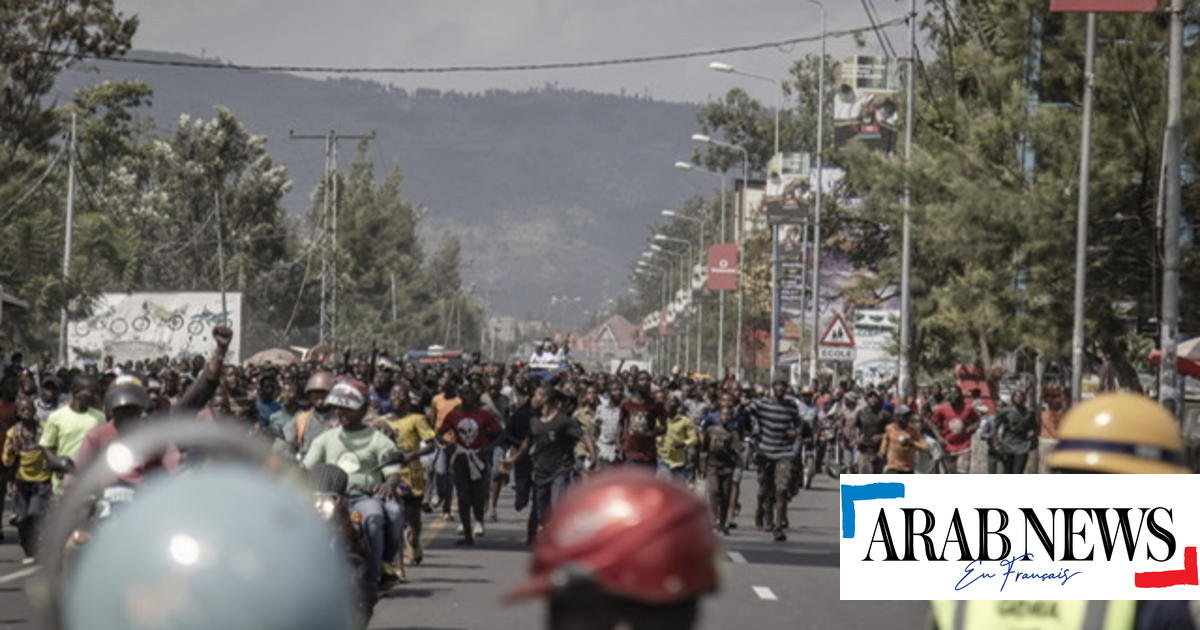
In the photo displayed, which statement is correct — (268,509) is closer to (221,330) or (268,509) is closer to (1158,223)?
(221,330)

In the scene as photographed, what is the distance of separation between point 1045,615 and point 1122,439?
0.46 metres

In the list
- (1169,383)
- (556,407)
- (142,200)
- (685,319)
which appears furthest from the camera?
(685,319)

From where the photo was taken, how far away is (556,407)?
23.0 metres

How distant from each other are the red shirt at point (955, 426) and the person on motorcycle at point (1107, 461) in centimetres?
2627

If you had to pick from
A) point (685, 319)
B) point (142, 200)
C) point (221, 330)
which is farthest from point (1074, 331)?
point (685, 319)

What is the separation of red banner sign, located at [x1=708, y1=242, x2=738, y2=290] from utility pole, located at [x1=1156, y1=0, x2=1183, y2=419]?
62398 millimetres

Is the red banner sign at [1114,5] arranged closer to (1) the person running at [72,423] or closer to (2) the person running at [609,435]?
(2) the person running at [609,435]

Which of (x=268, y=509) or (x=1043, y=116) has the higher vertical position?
(x=1043, y=116)

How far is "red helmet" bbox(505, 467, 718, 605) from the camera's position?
336 centimetres

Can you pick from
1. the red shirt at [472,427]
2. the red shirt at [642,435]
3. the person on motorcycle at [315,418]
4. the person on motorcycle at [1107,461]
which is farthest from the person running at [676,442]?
the person on motorcycle at [1107,461]

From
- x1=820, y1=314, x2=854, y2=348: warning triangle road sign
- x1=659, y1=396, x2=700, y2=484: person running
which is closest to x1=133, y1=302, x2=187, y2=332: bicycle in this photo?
x1=820, y1=314, x2=854, y2=348: warning triangle road sign

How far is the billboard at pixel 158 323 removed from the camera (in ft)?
243

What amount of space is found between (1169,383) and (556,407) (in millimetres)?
7352

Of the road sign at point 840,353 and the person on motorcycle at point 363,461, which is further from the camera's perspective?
the road sign at point 840,353
